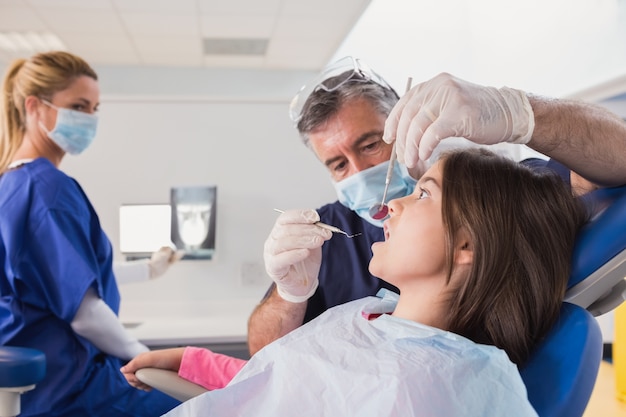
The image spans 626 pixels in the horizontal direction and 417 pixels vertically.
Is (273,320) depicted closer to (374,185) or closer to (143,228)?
(374,185)

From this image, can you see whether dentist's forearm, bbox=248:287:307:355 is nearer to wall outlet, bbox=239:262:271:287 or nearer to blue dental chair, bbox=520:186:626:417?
blue dental chair, bbox=520:186:626:417

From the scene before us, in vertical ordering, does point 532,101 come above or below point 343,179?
above

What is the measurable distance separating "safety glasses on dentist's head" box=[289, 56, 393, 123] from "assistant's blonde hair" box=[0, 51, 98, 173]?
0.88m

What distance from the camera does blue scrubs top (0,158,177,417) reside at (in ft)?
5.26

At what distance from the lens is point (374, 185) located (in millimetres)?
1443

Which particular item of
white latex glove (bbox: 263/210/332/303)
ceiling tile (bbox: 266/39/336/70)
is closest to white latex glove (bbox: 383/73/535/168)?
white latex glove (bbox: 263/210/332/303)

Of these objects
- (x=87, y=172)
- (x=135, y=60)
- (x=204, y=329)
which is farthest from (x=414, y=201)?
(x=135, y=60)

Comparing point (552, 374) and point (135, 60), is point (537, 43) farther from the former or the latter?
point (135, 60)

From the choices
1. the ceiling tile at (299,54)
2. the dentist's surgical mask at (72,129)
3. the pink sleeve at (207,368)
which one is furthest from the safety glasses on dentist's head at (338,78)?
the ceiling tile at (299,54)

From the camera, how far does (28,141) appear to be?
6.46 ft

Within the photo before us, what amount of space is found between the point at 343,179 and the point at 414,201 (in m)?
0.41

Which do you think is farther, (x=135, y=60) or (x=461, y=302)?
(x=135, y=60)

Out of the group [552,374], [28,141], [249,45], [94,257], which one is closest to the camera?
[552,374]

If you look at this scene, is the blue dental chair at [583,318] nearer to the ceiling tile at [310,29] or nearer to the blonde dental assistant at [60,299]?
the blonde dental assistant at [60,299]
